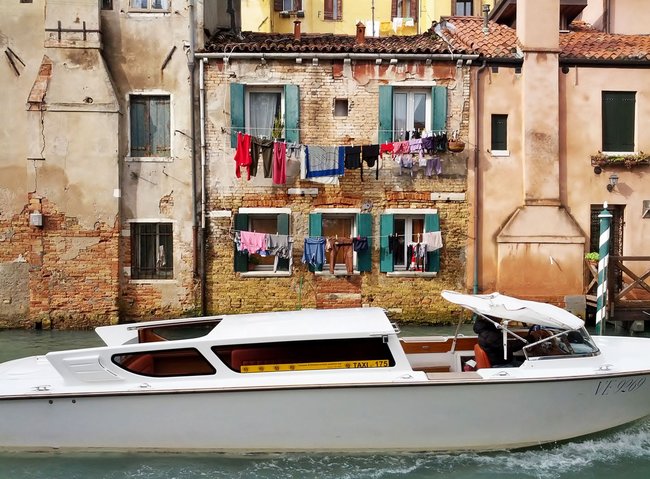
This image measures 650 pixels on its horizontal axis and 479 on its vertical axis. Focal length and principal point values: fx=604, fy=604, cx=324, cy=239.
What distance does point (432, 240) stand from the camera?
12.4 metres

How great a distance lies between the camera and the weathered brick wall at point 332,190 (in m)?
12.5

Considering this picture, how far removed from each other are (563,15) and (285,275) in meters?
9.64

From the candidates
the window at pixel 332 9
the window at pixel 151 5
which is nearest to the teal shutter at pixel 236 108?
the window at pixel 151 5

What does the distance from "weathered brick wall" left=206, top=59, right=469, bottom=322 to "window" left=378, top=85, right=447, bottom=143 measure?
0.18 metres

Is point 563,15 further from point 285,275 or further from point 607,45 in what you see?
point 285,275

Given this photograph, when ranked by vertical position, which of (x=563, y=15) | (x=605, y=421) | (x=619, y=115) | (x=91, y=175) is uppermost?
(x=563, y=15)

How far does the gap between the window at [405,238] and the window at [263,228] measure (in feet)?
6.61

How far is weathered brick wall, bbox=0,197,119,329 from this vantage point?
12.2 metres

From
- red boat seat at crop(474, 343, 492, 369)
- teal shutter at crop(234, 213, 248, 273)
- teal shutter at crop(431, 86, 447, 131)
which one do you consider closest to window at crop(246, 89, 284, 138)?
teal shutter at crop(234, 213, 248, 273)

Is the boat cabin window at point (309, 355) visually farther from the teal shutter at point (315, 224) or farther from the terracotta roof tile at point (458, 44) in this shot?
the terracotta roof tile at point (458, 44)

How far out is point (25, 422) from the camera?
5910 millimetres

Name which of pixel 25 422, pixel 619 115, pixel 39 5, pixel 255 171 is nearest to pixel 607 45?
pixel 619 115

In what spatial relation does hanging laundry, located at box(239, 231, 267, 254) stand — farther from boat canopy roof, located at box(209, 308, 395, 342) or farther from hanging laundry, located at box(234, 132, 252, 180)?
boat canopy roof, located at box(209, 308, 395, 342)

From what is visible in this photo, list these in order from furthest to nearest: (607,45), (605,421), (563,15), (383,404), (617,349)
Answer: (563,15) → (607,45) → (617,349) → (605,421) → (383,404)
